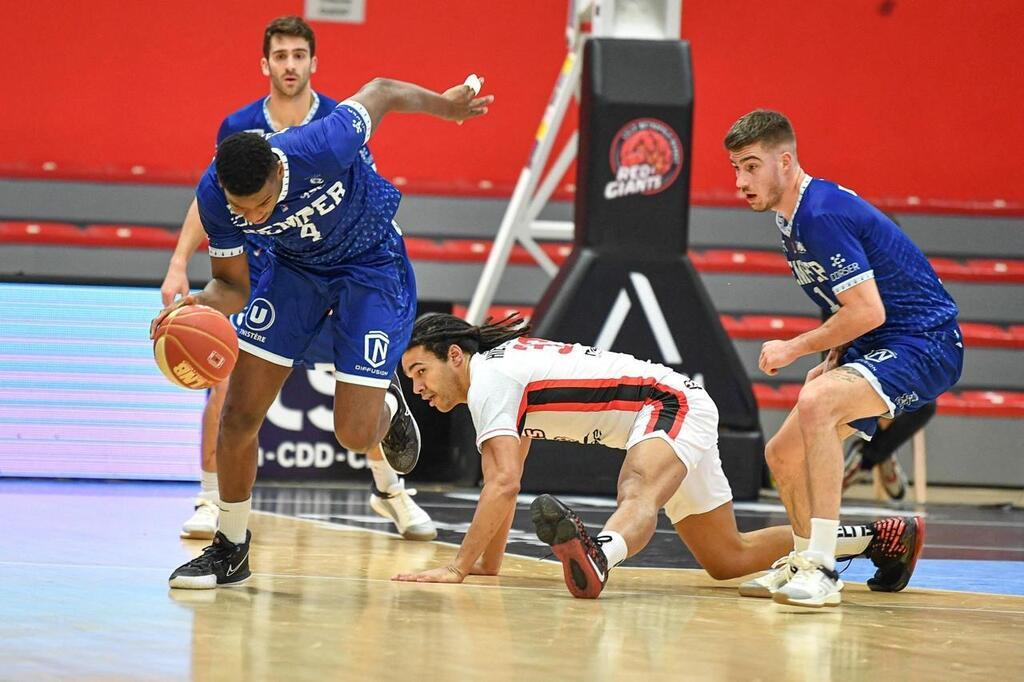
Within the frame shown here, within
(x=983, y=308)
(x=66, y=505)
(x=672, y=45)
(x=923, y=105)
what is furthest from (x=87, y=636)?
(x=923, y=105)

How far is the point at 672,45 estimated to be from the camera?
8.03 meters

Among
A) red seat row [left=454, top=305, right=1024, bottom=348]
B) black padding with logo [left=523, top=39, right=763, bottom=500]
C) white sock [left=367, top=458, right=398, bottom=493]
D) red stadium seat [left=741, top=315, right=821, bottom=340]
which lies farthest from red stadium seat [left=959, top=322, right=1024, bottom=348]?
white sock [left=367, top=458, right=398, bottom=493]

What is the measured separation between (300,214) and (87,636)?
152cm

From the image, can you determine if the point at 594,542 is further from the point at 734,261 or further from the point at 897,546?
the point at 734,261

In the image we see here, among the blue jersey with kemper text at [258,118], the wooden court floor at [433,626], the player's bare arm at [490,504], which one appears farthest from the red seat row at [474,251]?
the player's bare arm at [490,504]

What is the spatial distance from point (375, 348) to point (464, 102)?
0.92 meters

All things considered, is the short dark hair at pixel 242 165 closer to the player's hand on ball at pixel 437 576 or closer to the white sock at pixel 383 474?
the player's hand on ball at pixel 437 576

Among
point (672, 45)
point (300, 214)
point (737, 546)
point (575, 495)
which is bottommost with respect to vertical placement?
point (575, 495)

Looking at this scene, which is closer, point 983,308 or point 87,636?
point 87,636

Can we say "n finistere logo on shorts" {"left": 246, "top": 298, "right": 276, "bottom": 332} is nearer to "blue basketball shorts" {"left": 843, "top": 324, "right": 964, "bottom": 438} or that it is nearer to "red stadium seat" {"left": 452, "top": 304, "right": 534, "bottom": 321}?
"blue basketball shorts" {"left": 843, "top": 324, "right": 964, "bottom": 438}

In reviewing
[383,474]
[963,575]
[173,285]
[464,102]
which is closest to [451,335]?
[464,102]

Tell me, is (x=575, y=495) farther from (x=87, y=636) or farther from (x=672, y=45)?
(x=87, y=636)

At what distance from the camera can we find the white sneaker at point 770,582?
14.3 feet

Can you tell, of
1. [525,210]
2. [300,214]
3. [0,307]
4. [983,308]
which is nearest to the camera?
[300,214]
